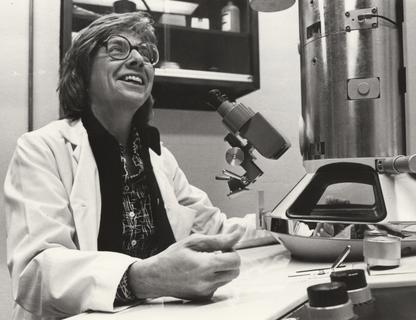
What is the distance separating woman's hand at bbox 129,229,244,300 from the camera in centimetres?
74

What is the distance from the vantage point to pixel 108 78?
1.38 meters

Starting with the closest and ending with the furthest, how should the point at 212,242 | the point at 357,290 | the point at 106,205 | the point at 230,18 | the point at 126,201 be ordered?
the point at 357,290, the point at 212,242, the point at 106,205, the point at 126,201, the point at 230,18

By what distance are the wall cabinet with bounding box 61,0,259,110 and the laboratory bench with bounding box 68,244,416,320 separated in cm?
94

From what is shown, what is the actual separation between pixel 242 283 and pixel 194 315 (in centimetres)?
24

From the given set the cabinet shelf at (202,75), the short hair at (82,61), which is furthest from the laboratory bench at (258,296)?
the cabinet shelf at (202,75)

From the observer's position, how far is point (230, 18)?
189cm

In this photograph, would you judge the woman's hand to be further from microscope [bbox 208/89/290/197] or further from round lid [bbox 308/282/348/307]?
microscope [bbox 208/89/290/197]

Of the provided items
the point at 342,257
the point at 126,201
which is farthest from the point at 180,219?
the point at 342,257

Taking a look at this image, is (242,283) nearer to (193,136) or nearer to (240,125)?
(240,125)

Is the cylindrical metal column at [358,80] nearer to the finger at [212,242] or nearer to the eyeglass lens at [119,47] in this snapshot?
the finger at [212,242]

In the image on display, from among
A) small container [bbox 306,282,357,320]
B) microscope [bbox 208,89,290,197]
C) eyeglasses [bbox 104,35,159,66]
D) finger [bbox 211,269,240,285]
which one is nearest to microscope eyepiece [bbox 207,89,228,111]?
microscope [bbox 208,89,290,197]

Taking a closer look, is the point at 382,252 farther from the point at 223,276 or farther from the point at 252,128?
the point at 252,128

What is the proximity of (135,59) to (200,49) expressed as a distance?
1.78 feet

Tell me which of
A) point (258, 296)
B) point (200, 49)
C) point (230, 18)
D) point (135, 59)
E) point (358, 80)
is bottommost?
point (258, 296)
